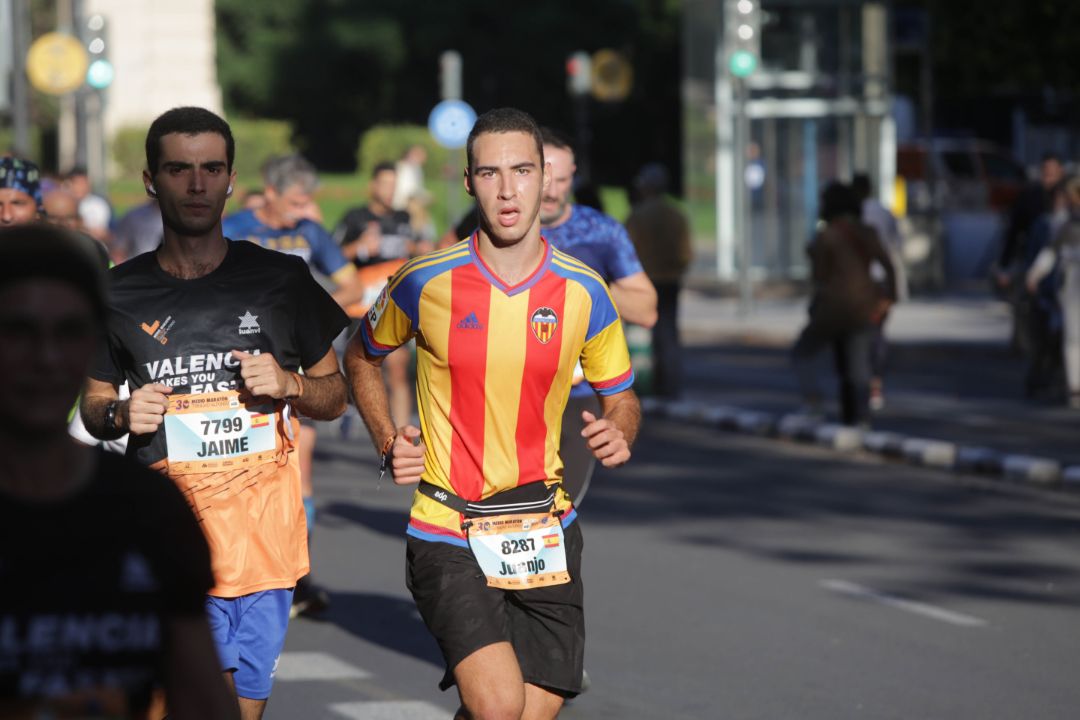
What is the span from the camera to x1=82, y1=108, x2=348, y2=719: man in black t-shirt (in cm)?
516

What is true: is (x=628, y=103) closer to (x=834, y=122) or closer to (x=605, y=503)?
(x=834, y=122)

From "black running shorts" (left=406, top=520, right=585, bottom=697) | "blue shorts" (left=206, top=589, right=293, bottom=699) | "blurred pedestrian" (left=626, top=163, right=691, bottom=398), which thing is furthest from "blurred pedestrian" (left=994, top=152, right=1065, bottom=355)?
"blue shorts" (left=206, top=589, right=293, bottom=699)

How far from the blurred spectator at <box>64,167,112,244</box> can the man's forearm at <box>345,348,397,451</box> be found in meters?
13.5

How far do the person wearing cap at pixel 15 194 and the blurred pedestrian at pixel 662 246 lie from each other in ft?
33.8

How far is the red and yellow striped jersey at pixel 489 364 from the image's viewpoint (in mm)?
5277

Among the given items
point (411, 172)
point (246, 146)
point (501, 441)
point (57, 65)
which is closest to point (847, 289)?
point (501, 441)

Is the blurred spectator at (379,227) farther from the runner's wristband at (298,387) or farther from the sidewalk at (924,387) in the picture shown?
the runner's wristband at (298,387)

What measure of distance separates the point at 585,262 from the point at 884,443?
7201 millimetres

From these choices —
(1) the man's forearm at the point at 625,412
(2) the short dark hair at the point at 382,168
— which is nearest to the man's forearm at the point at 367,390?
(1) the man's forearm at the point at 625,412

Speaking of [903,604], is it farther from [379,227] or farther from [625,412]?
[379,227]

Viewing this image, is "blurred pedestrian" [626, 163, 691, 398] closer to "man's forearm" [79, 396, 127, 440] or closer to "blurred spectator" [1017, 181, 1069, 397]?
"blurred spectator" [1017, 181, 1069, 397]

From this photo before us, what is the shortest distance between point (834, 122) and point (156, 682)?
27671mm

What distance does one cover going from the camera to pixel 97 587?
287 centimetres

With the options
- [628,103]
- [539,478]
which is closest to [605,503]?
[539,478]
